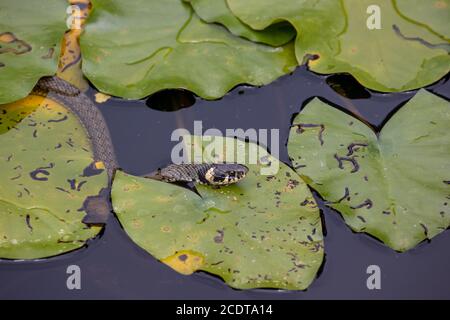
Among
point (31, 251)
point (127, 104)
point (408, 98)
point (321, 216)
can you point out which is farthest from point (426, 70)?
point (31, 251)

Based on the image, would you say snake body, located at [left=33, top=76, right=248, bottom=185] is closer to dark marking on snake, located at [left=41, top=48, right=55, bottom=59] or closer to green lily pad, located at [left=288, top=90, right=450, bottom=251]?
dark marking on snake, located at [left=41, top=48, right=55, bottom=59]

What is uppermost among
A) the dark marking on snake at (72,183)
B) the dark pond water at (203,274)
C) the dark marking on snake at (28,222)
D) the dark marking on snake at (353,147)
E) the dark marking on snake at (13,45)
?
the dark marking on snake at (13,45)

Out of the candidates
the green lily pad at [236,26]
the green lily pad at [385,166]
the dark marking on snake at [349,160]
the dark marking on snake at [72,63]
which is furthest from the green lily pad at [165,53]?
the dark marking on snake at [349,160]

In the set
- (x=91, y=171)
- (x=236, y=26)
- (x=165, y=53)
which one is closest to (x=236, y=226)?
(x=91, y=171)

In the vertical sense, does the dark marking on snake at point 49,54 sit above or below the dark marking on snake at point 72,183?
above

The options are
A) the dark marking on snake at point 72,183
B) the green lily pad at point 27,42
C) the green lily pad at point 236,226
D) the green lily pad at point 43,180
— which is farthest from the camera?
the green lily pad at point 27,42

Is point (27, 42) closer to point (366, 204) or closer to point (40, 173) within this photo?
point (40, 173)

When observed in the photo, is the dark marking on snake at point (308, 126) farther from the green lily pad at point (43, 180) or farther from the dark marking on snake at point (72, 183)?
the dark marking on snake at point (72, 183)
